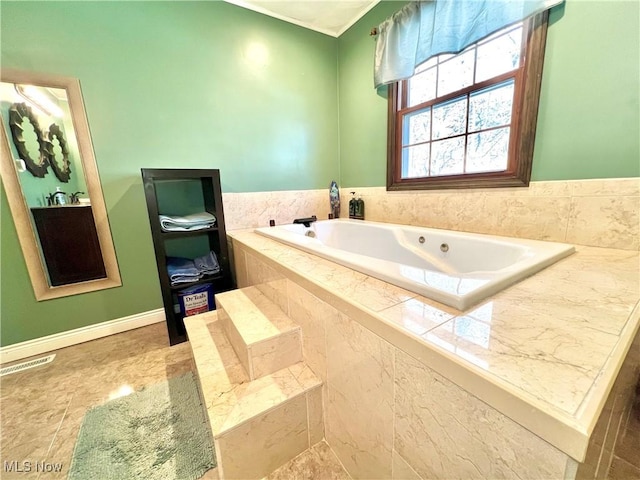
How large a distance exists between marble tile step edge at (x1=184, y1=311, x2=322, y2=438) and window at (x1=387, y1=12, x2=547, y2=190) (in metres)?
1.49

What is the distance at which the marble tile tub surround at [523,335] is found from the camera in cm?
37

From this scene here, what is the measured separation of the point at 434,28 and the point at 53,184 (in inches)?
102

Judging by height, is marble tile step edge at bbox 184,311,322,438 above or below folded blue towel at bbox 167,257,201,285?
below

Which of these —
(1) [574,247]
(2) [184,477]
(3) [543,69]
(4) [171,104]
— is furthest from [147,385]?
(3) [543,69]

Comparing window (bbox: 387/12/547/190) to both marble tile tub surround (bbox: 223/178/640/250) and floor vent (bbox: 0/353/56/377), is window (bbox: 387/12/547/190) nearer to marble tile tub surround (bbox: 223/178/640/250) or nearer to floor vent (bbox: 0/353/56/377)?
marble tile tub surround (bbox: 223/178/640/250)

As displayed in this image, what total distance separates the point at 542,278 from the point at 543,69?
1102 mm

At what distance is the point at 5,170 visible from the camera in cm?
140

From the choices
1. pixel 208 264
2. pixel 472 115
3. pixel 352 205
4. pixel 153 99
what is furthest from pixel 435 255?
pixel 153 99

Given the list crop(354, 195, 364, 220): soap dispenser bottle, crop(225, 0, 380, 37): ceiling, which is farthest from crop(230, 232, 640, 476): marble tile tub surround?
crop(225, 0, 380, 37): ceiling

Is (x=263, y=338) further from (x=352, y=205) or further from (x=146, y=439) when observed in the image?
(x=352, y=205)

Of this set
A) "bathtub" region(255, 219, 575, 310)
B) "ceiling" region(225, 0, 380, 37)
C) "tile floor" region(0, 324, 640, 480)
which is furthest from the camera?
"ceiling" region(225, 0, 380, 37)

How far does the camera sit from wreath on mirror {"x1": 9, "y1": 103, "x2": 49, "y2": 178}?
140cm

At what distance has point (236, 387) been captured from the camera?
2.97 feet

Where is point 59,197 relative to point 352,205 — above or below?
above
